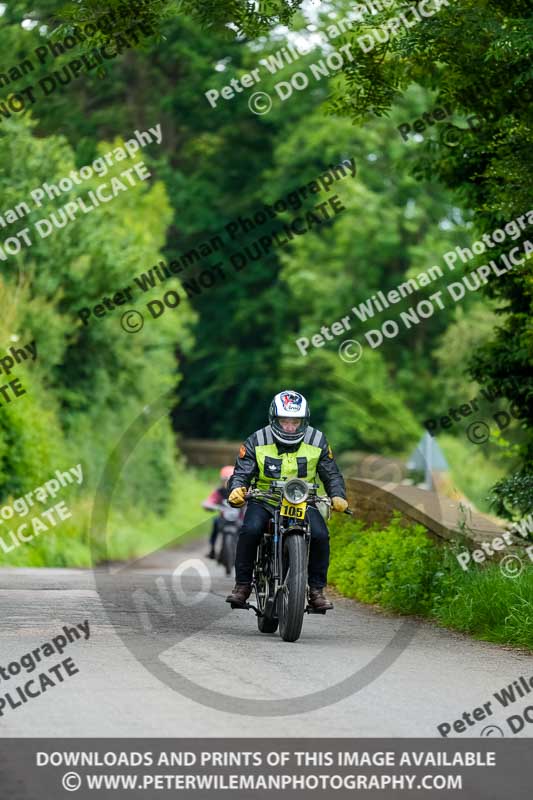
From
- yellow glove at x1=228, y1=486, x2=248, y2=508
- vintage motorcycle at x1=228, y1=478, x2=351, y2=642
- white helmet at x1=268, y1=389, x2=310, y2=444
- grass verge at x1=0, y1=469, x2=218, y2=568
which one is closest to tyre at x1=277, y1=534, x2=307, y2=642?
vintage motorcycle at x1=228, y1=478, x2=351, y2=642

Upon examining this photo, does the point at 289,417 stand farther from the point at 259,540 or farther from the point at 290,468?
the point at 259,540

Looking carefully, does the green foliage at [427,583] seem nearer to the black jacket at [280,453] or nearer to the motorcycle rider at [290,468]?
the motorcycle rider at [290,468]

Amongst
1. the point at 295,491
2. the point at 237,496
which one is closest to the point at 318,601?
the point at 295,491

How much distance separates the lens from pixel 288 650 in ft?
37.1

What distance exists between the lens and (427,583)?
14180 mm

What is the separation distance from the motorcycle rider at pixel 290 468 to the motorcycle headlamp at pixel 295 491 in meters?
0.34

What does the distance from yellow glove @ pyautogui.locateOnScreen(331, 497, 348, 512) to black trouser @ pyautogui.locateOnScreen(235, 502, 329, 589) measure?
5.6 inches

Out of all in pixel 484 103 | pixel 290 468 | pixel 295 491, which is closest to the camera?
pixel 295 491

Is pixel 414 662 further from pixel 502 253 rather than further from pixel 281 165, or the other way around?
pixel 281 165

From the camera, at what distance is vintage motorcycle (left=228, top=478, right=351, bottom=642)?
11578mm

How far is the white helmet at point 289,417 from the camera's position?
12023 mm

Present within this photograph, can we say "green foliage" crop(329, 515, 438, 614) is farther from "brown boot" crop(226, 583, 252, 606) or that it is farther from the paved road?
"brown boot" crop(226, 583, 252, 606)

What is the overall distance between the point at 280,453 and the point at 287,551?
0.82m

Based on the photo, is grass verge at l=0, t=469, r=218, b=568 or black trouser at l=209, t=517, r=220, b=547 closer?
black trouser at l=209, t=517, r=220, b=547
